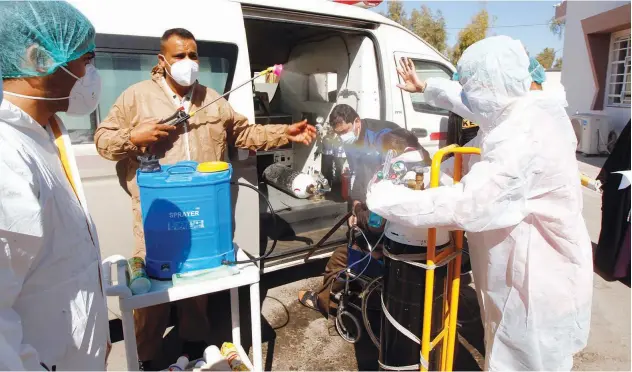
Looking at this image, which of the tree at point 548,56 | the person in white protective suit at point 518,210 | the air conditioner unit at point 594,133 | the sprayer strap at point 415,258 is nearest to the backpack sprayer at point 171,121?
the person in white protective suit at point 518,210

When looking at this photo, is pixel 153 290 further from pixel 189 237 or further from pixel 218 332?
pixel 218 332

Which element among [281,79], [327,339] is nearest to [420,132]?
[327,339]

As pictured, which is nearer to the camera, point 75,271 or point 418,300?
point 75,271

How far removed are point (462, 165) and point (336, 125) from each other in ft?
6.72

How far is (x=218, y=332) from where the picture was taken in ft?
10.2

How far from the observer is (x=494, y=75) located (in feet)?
5.29

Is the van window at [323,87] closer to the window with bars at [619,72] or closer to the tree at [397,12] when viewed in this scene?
the window with bars at [619,72]

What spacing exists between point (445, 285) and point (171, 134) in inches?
65.7

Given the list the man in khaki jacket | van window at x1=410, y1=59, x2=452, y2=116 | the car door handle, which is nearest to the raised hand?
the man in khaki jacket

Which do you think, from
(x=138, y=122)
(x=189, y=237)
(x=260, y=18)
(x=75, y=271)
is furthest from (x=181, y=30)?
(x=75, y=271)

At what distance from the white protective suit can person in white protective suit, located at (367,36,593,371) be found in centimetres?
101

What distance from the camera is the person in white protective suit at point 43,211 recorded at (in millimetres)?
930

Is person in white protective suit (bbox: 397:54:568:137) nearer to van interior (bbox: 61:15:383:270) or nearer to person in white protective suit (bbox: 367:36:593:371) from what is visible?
person in white protective suit (bbox: 367:36:593:371)

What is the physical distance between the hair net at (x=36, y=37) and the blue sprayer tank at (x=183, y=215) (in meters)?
0.70
